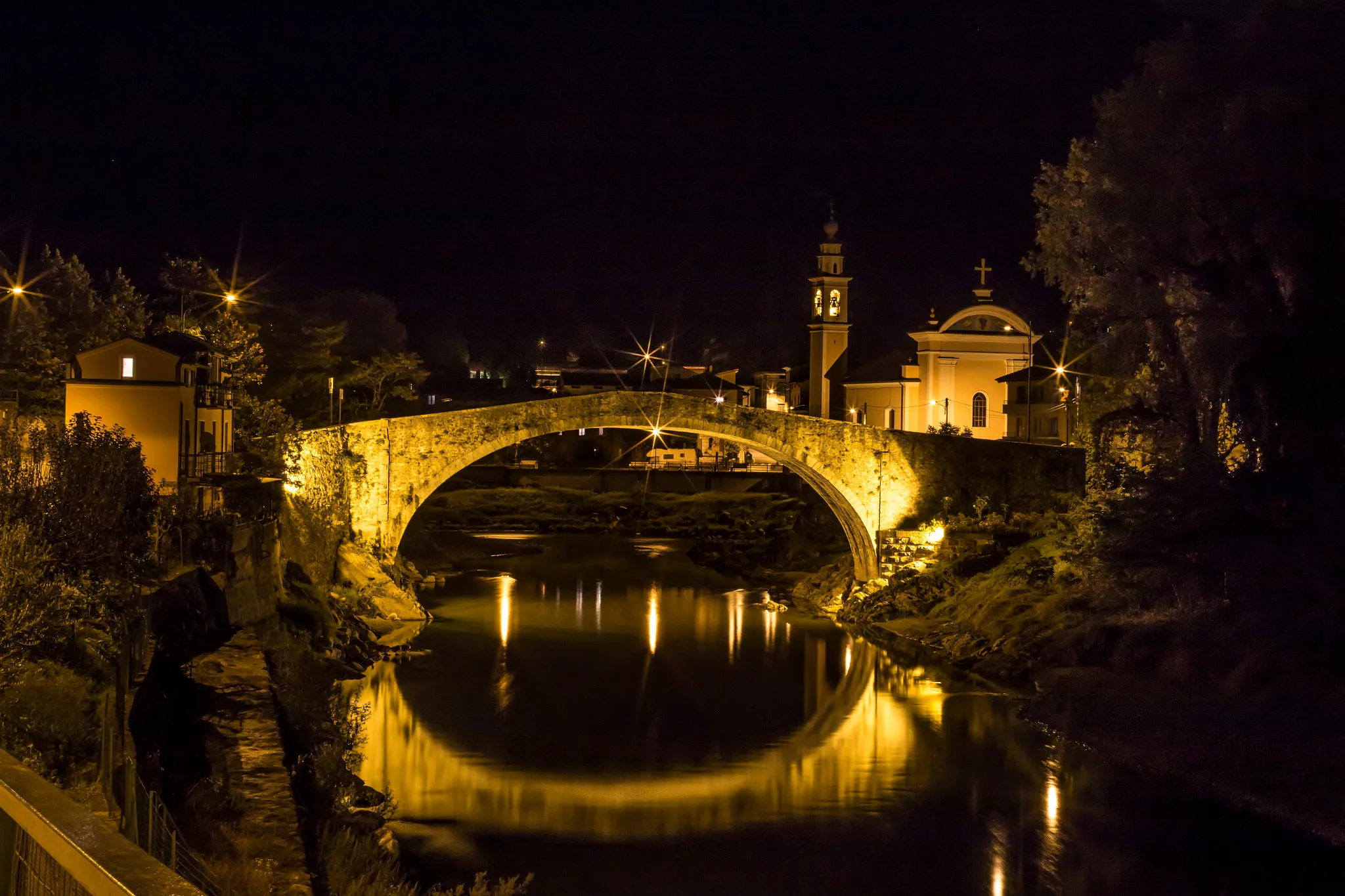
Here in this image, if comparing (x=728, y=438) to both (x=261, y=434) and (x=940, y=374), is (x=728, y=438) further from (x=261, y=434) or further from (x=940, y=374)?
(x=940, y=374)

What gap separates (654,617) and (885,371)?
70.6 feet

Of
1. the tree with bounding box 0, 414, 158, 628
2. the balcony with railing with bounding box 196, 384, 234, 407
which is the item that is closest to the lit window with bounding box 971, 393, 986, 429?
the balcony with railing with bounding box 196, 384, 234, 407

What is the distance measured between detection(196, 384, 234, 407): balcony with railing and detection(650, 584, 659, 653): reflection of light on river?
8.42 m

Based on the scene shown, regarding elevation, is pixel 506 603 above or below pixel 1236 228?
below

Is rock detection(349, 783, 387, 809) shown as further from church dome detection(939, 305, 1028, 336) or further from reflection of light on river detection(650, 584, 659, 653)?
church dome detection(939, 305, 1028, 336)

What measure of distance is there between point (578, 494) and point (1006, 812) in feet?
107

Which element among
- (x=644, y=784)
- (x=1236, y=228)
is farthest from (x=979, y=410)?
(x=644, y=784)

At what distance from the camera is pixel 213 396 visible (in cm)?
2144

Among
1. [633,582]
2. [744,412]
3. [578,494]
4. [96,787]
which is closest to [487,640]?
[744,412]

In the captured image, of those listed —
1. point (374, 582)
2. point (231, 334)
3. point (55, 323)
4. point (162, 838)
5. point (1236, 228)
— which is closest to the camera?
point (162, 838)

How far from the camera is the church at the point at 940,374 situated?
40.2 meters

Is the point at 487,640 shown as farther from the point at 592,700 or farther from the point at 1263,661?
the point at 1263,661

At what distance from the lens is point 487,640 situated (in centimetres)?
2217

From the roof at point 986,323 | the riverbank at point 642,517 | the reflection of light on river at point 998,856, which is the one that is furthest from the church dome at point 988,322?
the reflection of light on river at point 998,856
